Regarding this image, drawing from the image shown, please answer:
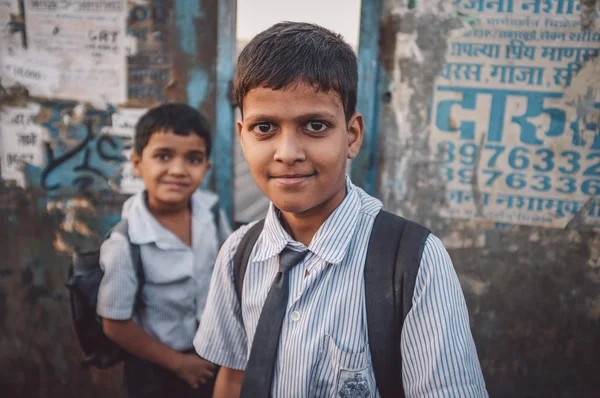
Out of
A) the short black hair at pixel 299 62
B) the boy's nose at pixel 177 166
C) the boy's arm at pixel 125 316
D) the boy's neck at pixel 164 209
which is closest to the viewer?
the short black hair at pixel 299 62

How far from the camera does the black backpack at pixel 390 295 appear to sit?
1.08 metres

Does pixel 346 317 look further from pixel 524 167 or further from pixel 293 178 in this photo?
pixel 524 167

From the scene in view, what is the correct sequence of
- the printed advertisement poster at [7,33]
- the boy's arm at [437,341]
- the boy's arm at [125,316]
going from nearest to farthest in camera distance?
the boy's arm at [437,341], the boy's arm at [125,316], the printed advertisement poster at [7,33]

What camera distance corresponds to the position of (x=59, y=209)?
8.96 ft

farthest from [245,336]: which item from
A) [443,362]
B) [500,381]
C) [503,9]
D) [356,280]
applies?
[503,9]

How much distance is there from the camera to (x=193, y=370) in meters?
1.93

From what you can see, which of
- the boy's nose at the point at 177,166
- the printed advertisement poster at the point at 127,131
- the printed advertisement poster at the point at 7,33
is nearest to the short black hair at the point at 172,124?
the boy's nose at the point at 177,166

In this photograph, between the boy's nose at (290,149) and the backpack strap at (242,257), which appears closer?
the boy's nose at (290,149)

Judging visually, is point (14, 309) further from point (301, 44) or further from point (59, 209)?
point (301, 44)

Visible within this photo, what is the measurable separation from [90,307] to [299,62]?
5.09 ft

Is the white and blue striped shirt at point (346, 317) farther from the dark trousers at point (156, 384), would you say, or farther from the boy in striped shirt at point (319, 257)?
the dark trousers at point (156, 384)

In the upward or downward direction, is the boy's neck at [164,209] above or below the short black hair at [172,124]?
below

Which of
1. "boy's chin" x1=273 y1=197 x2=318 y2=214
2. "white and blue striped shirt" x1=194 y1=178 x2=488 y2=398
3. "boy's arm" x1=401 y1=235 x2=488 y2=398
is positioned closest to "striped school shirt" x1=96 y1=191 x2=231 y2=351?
"white and blue striped shirt" x1=194 y1=178 x2=488 y2=398

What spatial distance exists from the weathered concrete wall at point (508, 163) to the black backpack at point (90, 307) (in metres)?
1.38
